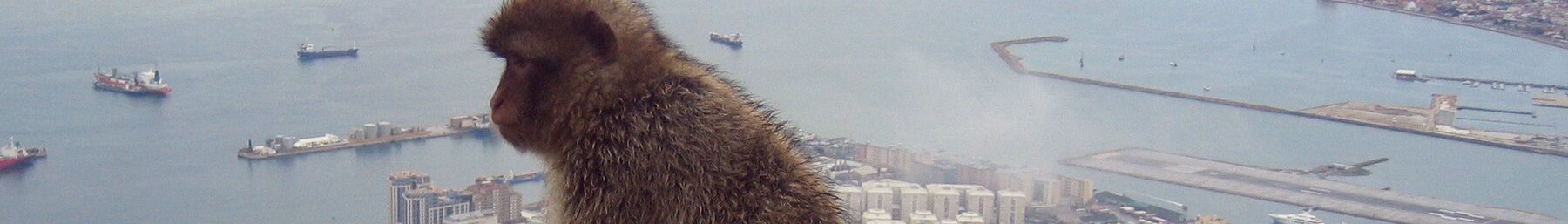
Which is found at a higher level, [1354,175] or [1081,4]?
[1081,4]

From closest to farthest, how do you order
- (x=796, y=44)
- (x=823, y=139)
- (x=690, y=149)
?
(x=690, y=149), (x=823, y=139), (x=796, y=44)

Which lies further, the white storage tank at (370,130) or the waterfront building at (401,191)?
the white storage tank at (370,130)

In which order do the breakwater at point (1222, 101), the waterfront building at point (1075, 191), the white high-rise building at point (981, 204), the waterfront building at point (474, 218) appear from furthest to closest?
the breakwater at point (1222, 101) → the waterfront building at point (1075, 191) → the white high-rise building at point (981, 204) → the waterfront building at point (474, 218)

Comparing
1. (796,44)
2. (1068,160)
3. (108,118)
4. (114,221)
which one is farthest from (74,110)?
(1068,160)

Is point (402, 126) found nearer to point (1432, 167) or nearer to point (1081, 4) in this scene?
point (1432, 167)

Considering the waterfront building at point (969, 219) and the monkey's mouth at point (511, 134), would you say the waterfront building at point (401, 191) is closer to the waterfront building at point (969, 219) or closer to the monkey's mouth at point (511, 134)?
the waterfront building at point (969, 219)

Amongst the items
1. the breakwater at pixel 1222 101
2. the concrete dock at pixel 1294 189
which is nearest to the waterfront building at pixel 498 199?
the concrete dock at pixel 1294 189
